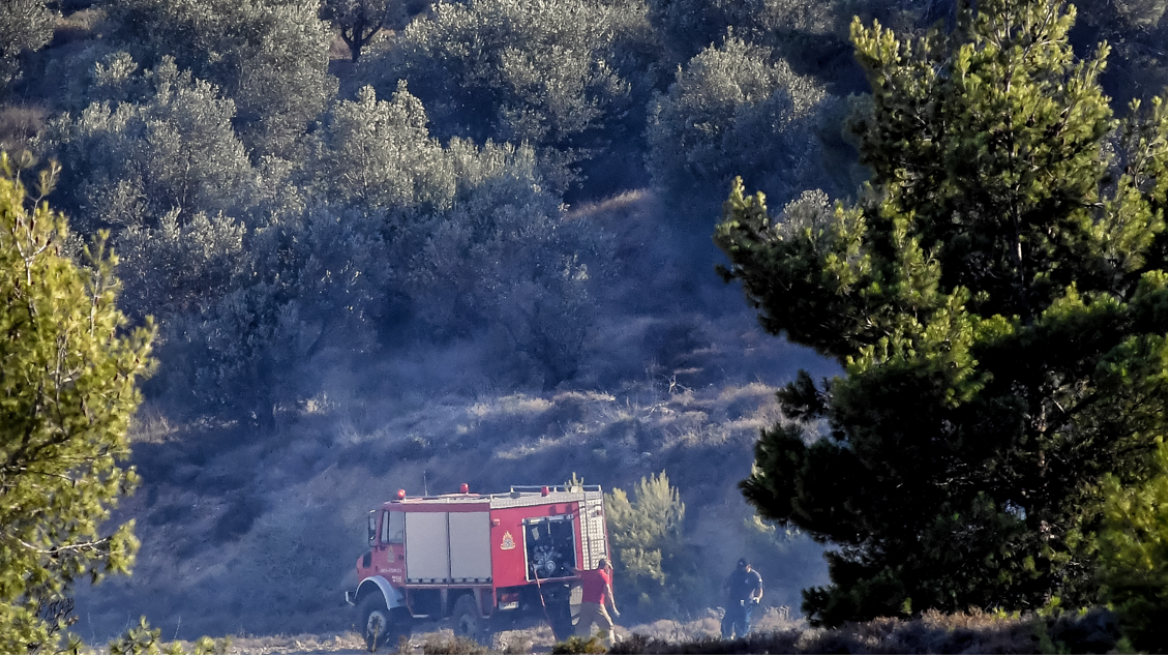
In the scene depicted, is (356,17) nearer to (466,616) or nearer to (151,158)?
(151,158)

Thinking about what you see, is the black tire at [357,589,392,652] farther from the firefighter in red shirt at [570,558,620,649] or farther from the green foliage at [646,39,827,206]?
the green foliage at [646,39,827,206]

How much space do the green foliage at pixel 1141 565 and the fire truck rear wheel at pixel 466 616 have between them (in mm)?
19942

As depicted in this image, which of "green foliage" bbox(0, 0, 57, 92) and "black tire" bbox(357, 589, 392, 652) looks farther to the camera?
"green foliage" bbox(0, 0, 57, 92)

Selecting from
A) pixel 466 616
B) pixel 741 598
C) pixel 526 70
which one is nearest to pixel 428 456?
pixel 466 616

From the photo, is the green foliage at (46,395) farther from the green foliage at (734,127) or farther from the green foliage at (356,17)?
the green foliage at (356,17)

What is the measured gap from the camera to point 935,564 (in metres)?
9.45

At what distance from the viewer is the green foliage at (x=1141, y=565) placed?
548 centimetres

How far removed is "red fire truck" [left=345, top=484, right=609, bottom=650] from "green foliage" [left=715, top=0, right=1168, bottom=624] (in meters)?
13.3

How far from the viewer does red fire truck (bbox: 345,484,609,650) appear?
23.3 m

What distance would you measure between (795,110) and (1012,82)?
2627 centimetres

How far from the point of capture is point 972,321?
945 centimetres

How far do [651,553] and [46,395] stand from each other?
857 inches

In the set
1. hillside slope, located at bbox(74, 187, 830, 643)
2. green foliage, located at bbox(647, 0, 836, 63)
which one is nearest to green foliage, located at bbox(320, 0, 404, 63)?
green foliage, located at bbox(647, 0, 836, 63)

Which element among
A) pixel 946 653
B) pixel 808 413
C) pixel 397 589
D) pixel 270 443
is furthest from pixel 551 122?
pixel 946 653
